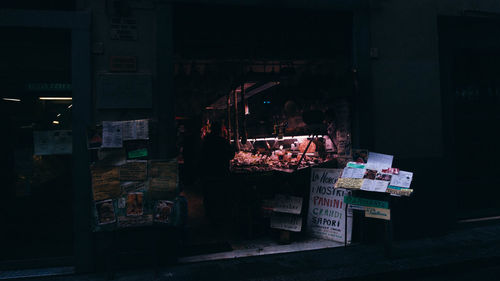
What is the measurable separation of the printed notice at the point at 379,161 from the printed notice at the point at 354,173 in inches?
5.9

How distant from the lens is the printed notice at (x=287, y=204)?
6.06 metres

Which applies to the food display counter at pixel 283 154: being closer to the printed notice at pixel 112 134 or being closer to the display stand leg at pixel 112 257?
the printed notice at pixel 112 134

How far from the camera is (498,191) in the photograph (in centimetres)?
712

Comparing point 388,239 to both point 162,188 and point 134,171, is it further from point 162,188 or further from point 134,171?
point 134,171

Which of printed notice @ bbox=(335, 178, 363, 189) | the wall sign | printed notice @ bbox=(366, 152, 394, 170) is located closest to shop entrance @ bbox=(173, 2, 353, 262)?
printed notice @ bbox=(366, 152, 394, 170)

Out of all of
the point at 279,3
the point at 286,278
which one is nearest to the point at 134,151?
the point at 286,278

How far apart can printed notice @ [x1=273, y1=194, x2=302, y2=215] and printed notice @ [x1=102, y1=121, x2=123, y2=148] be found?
116 inches

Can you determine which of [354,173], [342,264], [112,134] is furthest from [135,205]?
[354,173]

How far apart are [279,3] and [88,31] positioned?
9.86 ft

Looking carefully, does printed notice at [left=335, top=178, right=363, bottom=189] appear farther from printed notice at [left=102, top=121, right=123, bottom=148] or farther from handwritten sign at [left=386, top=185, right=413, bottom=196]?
printed notice at [left=102, top=121, right=123, bottom=148]

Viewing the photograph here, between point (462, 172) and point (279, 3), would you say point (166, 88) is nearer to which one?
point (279, 3)

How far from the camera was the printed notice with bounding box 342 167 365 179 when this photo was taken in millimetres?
5191

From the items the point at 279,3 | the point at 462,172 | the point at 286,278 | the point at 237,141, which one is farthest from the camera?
the point at 237,141

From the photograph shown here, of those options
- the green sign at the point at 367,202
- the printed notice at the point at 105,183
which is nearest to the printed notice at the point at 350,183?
the green sign at the point at 367,202
